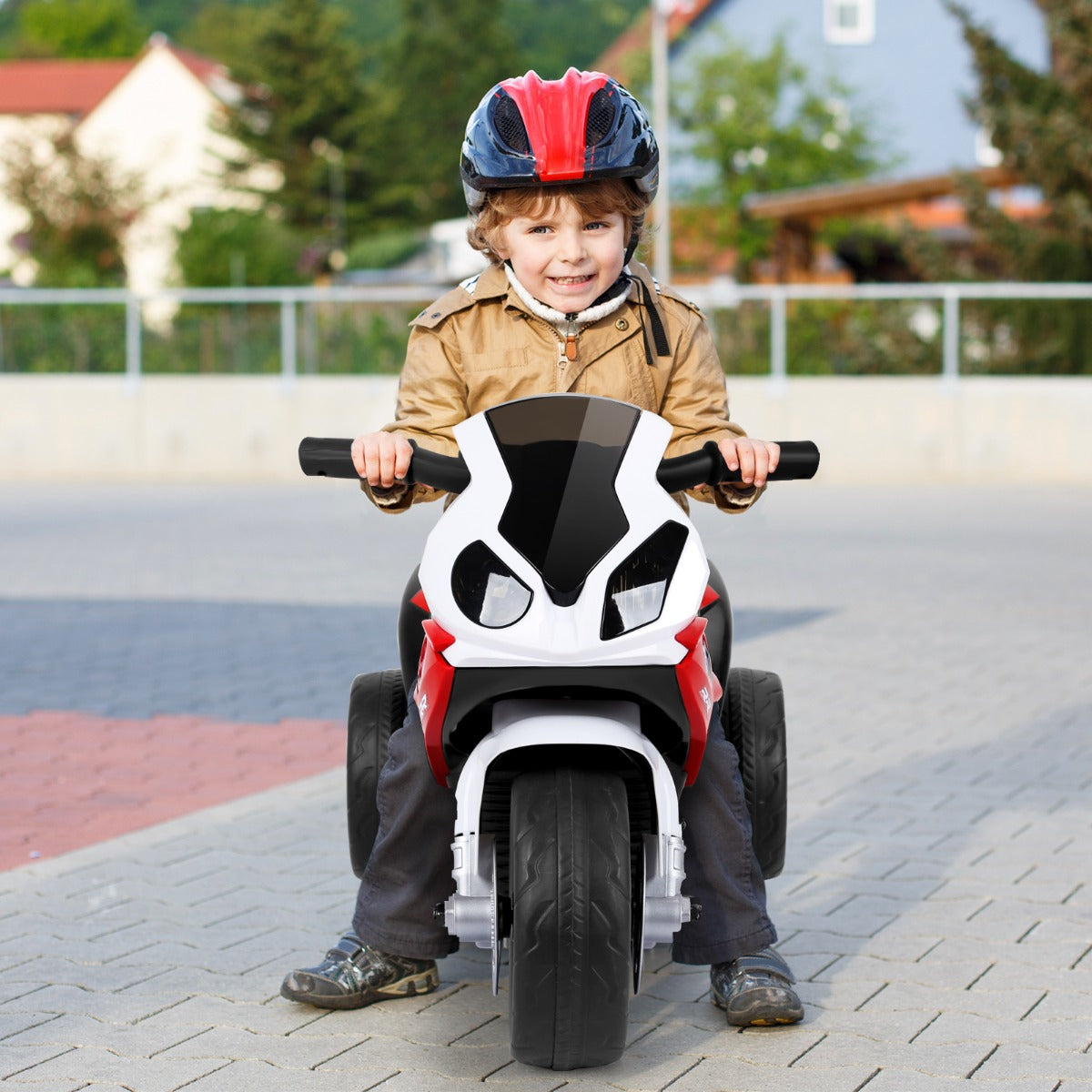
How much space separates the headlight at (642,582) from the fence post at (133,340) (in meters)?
17.5

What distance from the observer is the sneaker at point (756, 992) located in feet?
11.5

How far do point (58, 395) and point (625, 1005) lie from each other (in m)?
17.9

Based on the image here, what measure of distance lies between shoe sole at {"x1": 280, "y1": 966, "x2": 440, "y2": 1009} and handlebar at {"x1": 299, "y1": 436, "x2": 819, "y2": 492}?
1062 mm

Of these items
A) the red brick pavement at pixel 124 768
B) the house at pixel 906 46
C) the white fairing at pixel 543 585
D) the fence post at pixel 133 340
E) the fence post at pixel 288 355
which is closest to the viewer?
the white fairing at pixel 543 585

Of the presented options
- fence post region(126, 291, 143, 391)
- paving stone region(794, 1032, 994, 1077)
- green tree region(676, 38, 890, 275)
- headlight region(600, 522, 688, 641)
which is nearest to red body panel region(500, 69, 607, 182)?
headlight region(600, 522, 688, 641)

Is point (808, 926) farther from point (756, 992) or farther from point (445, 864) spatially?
point (445, 864)

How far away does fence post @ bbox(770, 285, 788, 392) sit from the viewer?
18.8 meters

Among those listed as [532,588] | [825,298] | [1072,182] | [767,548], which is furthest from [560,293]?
[1072,182]

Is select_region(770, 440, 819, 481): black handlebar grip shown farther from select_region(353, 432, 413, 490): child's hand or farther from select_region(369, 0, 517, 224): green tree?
select_region(369, 0, 517, 224): green tree

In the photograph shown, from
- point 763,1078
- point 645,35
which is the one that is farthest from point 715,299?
point 645,35

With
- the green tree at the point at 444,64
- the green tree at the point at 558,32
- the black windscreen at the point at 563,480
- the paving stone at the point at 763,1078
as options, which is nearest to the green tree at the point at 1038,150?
the paving stone at the point at 763,1078

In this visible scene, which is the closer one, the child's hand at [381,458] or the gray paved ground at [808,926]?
the child's hand at [381,458]

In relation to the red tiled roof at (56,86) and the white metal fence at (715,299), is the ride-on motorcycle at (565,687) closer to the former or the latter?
the white metal fence at (715,299)

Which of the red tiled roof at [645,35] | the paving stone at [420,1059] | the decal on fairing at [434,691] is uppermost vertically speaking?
the red tiled roof at [645,35]
